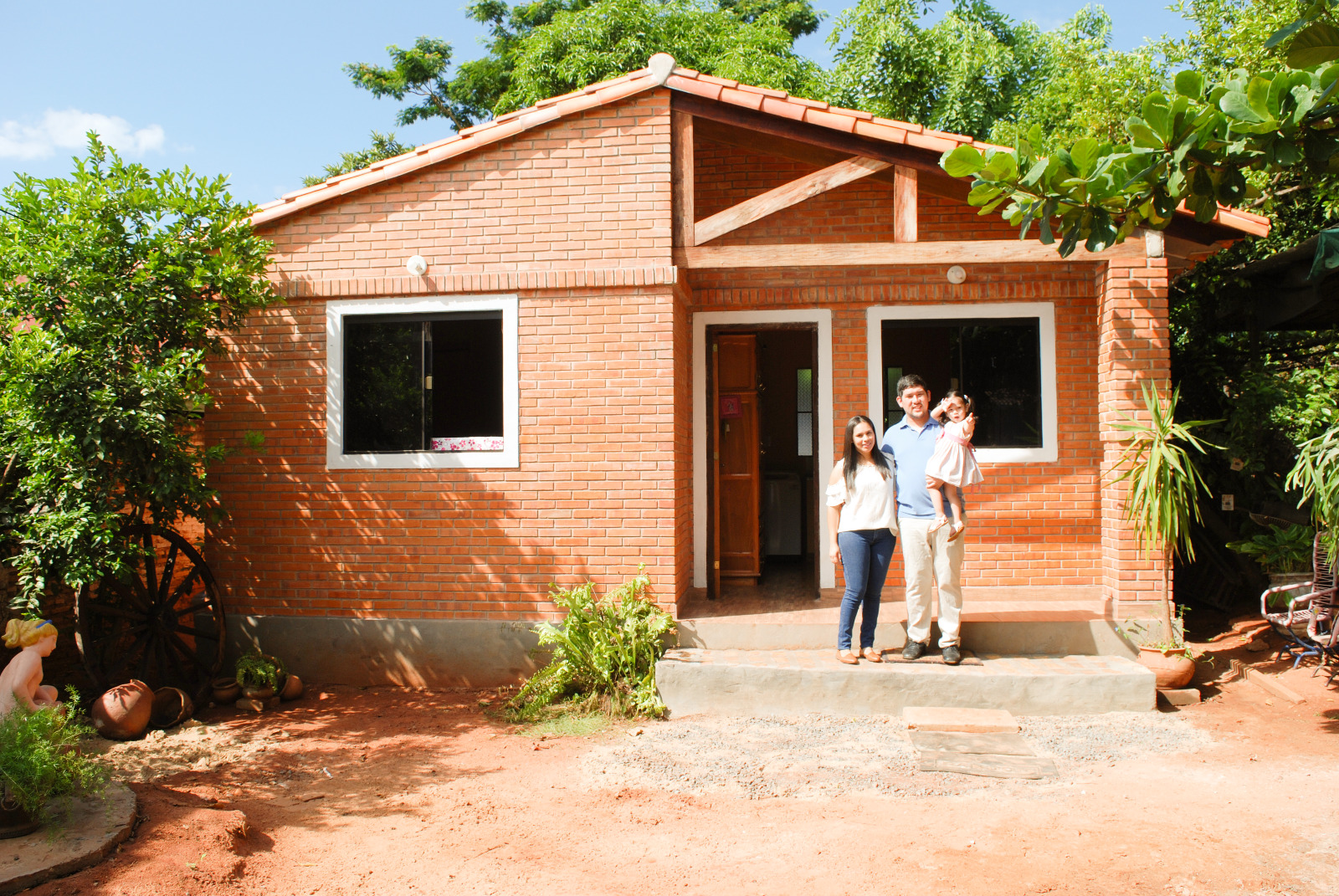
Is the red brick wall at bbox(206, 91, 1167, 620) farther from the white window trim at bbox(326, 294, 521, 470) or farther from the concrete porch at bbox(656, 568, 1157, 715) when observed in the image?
the concrete porch at bbox(656, 568, 1157, 715)

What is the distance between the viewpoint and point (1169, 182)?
151 inches

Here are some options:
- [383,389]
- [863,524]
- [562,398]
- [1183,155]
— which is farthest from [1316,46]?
[383,389]

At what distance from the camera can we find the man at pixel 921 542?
19.4 ft

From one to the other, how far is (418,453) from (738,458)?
3.11 m

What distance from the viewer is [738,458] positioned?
834 cm

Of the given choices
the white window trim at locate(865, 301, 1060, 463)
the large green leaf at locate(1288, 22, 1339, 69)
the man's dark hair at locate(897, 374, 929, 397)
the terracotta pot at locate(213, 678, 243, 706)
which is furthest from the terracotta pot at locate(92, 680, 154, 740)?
the large green leaf at locate(1288, 22, 1339, 69)

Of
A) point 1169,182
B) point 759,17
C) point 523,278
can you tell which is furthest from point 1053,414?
point 759,17

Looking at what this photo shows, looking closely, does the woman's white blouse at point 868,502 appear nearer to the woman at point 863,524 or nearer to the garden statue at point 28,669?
the woman at point 863,524

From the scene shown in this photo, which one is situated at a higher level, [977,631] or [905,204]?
[905,204]

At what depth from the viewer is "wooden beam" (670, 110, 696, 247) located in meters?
6.66

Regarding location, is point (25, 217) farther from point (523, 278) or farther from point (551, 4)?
point (551, 4)

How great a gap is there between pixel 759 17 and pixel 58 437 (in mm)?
18766

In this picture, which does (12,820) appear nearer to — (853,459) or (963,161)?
(853,459)

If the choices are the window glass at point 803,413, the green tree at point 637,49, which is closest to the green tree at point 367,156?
the green tree at point 637,49
